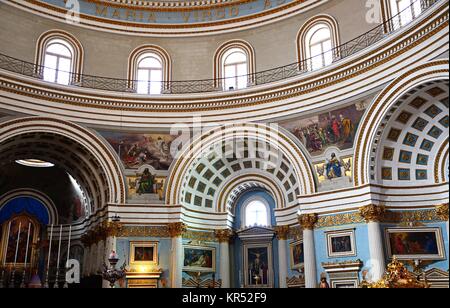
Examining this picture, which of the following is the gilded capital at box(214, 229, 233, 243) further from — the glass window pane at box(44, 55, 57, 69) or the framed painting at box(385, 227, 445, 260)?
the glass window pane at box(44, 55, 57, 69)

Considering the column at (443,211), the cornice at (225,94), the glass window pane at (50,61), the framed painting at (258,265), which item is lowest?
the framed painting at (258,265)

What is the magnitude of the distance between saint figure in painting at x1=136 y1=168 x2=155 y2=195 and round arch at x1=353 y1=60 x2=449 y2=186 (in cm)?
978

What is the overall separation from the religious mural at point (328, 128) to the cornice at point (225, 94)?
3.86ft

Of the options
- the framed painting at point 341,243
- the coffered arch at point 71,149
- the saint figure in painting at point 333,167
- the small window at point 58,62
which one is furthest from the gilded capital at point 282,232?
the small window at point 58,62

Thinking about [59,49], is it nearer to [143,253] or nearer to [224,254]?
[143,253]

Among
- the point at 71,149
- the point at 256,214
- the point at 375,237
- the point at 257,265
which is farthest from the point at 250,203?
the point at 71,149

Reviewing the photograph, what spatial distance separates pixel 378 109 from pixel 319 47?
5232mm

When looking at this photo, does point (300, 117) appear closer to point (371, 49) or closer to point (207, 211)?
point (371, 49)

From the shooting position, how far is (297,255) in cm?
2312

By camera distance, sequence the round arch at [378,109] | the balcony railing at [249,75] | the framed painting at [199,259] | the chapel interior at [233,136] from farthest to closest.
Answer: the framed painting at [199,259] < the balcony railing at [249,75] < the chapel interior at [233,136] < the round arch at [378,109]

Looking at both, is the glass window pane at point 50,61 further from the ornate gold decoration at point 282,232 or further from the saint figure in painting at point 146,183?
the ornate gold decoration at point 282,232

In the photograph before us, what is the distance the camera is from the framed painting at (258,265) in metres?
25.0

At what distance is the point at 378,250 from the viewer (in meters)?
19.1
